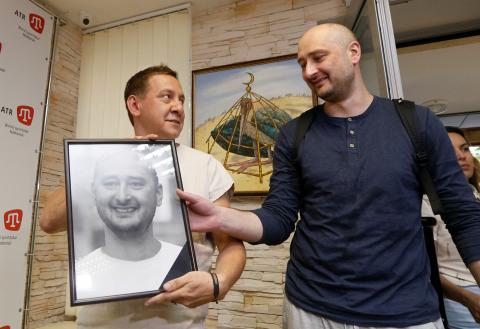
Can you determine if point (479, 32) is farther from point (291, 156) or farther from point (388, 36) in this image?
point (291, 156)

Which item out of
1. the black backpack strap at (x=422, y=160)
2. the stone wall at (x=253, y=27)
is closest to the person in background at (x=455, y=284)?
the black backpack strap at (x=422, y=160)

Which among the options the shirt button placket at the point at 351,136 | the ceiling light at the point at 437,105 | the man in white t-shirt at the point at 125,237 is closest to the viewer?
the man in white t-shirt at the point at 125,237

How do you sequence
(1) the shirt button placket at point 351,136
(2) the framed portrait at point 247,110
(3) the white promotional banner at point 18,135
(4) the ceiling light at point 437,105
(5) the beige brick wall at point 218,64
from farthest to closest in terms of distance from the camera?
(4) the ceiling light at point 437,105
(2) the framed portrait at point 247,110
(5) the beige brick wall at point 218,64
(3) the white promotional banner at point 18,135
(1) the shirt button placket at point 351,136

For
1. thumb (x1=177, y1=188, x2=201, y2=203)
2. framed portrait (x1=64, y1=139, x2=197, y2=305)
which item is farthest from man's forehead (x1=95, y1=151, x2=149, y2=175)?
thumb (x1=177, y1=188, x2=201, y2=203)

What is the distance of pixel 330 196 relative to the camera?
1.04 metres

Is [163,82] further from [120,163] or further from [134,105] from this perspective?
[120,163]

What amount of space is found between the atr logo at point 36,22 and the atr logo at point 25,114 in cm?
63

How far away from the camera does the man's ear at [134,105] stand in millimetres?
1256

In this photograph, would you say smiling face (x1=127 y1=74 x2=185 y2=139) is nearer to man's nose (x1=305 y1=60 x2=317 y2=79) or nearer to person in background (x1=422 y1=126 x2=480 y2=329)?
man's nose (x1=305 y1=60 x2=317 y2=79)

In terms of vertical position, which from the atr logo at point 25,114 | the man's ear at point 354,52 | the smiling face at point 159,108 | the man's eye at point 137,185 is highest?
the atr logo at point 25,114

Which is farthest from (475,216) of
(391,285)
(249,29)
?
(249,29)

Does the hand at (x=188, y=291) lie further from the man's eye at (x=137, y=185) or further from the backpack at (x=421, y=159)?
the backpack at (x=421, y=159)

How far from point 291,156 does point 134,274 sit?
632 millimetres

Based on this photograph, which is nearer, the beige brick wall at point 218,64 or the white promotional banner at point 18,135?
the white promotional banner at point 18,135
